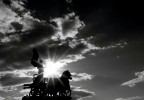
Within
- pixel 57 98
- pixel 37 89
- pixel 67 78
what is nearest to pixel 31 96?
pixel 37 89

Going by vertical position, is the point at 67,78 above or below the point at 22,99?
above

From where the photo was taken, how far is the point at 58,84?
38.6 metres

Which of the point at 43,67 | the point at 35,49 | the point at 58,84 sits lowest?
the point at 58,84

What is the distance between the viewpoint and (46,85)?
38.2 meters

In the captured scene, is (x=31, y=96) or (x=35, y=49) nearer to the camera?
(x=31, y=96)

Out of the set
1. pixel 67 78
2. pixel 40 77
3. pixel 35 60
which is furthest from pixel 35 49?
pixel 67 78

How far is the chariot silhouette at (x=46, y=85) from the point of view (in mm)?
37562

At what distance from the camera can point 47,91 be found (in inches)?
1496

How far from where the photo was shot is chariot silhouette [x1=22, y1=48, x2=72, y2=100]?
123ft

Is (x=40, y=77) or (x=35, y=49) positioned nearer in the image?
(x=40, y=77)

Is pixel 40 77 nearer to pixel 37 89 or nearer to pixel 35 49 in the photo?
pixel 37 89

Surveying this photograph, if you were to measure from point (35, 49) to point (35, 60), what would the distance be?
8.01 ft

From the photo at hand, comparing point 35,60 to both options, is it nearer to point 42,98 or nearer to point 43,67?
point 43,67

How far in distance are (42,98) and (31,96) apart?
2.02m
